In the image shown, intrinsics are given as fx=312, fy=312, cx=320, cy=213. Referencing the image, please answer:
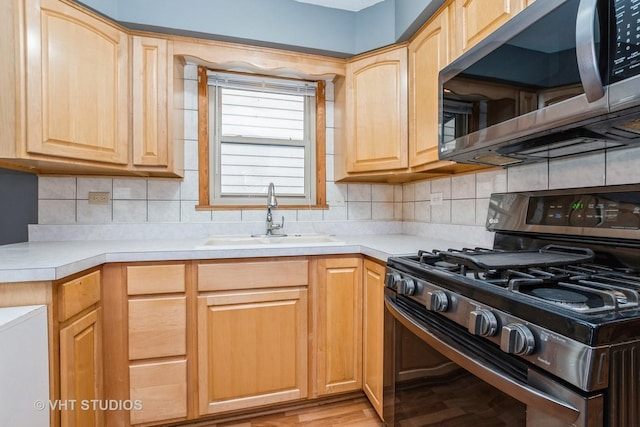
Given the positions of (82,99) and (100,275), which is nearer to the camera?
(100,275)

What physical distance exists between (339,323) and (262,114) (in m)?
1.48

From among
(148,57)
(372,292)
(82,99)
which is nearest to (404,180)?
(372,292)

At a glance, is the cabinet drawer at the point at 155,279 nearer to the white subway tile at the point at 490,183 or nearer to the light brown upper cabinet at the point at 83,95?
the light brown upper cabinet at the point at 83,95

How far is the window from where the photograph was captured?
2.10 meters

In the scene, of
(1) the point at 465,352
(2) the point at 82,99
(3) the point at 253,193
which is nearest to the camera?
(1) the point at 465,352

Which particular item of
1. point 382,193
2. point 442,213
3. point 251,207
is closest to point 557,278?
point 442,213

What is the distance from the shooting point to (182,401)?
1452 mm

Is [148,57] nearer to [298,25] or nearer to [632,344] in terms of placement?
[298,25]

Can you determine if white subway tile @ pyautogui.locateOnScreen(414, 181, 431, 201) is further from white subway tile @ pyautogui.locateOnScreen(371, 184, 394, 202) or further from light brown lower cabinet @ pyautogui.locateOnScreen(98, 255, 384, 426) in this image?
light brown lower cabinet @ pyautogui.locateOnScreen(98, 255, 384, 426)

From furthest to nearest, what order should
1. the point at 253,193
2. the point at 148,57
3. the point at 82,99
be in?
the point at 253,193 < the point at 148,57 < the point at 82,99

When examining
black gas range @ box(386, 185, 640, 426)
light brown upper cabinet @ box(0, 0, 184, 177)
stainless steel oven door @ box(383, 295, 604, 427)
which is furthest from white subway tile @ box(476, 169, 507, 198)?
light brown upper cabinet @ box(0, 0, 184, 177)

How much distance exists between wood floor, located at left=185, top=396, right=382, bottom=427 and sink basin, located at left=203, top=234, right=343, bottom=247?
89 centimetres

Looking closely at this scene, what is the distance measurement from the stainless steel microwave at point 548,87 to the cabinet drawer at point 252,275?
34.6 inches

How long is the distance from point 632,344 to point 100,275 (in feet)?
5.57
